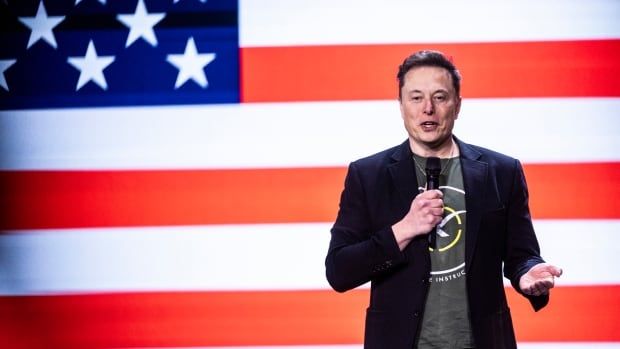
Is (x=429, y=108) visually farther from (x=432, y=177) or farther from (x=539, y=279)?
(x=539, y=279)

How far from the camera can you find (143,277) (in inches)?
88.8

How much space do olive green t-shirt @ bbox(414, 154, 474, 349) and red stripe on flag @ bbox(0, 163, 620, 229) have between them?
0.83 m

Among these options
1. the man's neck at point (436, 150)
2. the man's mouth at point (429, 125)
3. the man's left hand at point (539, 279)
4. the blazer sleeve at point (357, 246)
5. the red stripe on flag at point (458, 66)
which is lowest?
the man's left hand at point (539, 279)

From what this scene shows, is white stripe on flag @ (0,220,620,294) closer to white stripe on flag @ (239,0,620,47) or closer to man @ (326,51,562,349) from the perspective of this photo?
white stripe on flag @ (239,0,620,47)

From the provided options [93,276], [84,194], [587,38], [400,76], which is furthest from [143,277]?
[587,38]

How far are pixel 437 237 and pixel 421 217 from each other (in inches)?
5.6

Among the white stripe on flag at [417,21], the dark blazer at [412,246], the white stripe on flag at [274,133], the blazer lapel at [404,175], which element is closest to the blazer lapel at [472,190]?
the dark blazer at [412,246]

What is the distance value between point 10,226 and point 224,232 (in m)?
0.68

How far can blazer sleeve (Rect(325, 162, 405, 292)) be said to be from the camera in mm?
1343

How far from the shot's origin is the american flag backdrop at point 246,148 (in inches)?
85.7

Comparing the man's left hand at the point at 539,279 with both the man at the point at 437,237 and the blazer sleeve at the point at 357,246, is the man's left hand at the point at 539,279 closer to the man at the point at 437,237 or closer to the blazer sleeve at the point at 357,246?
the man at the point at 437,237

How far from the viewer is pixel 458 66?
221cm

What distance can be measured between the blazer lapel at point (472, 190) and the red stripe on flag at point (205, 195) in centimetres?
78

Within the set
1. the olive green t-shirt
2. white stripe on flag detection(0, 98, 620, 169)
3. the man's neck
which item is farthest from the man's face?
white stripe on flag detection(0, 98, 620, 169)
